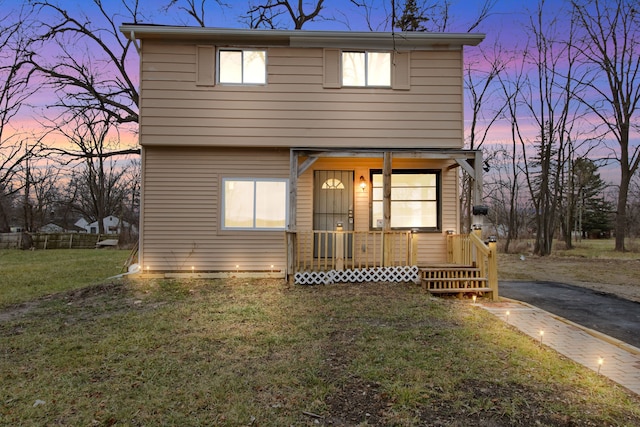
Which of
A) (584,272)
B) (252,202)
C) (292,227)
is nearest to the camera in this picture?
(292,227)

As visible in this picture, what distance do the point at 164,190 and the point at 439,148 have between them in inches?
258

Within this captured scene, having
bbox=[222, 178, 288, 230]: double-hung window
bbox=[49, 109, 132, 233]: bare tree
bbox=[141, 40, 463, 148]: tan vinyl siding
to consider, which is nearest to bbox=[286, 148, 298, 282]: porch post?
bbox=[141, 40, 463, 148]: tan vinyl siding

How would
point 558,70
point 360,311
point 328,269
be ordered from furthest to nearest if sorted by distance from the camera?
point 558,70, point 328,269, point 360,311

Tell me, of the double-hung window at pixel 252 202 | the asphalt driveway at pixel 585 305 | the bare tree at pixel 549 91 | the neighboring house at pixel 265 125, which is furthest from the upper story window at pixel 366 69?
the bare tree at pixel 549 91

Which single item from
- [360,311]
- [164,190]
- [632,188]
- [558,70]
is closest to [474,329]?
[360,311]

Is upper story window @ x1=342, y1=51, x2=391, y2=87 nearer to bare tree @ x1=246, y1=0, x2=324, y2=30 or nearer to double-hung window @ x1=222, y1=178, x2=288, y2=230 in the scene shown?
double-hung window @ x1=222, y1=178, x2=288, y2=230

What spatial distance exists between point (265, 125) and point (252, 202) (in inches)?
72.8

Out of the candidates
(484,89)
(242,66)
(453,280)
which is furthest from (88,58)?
(484,89)

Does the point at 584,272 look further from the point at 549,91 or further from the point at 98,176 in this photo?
the point at 98,176

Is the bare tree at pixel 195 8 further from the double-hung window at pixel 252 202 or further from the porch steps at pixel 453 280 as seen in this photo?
the porch steps at pixel 453 280

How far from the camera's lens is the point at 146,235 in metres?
9.05

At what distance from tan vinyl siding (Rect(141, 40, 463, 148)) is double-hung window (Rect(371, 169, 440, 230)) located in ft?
2.82

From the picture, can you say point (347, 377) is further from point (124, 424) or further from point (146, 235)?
point (146, 235)

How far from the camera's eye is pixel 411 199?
9.43 meters
